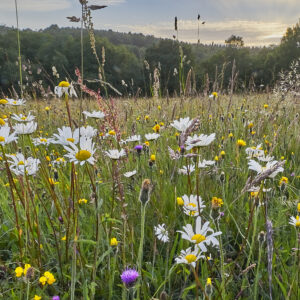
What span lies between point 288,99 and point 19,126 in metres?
3.69

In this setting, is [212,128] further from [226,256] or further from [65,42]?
[65,42]

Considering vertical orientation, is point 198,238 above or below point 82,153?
below

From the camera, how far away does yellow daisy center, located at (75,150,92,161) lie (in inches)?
35.5

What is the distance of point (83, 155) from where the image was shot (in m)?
0.91

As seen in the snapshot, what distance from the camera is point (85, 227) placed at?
1.46 m

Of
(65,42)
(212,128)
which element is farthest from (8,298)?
(65,42)

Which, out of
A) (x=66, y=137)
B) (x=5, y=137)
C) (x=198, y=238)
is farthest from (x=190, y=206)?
(x=5, y=137)

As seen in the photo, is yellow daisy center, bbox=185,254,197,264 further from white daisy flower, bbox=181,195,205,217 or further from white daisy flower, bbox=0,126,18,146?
white daisy flower, bbox=0,126,18,146

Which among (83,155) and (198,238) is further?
(83,155)

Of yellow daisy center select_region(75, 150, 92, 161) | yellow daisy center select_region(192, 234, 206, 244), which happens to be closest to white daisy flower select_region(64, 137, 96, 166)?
yellow daisy center select_region(75, 150, 92, 161)

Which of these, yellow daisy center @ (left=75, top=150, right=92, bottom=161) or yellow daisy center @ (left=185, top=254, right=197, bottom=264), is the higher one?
yellow daisy center @ (left=75, top=150, right=92, bottom=161)

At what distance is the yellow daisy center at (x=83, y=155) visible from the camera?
2.96 feet

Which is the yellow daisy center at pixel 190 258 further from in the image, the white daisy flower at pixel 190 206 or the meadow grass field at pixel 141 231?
the white daisy flower at pixel 190 206

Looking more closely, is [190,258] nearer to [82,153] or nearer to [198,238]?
[198,238]
